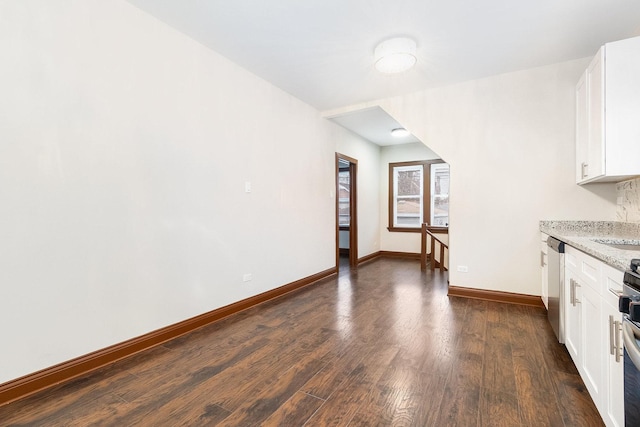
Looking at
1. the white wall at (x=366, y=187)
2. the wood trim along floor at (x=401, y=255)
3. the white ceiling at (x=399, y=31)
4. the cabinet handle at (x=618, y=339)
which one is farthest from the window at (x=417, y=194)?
the cabinet handle at (x=618, y=339)

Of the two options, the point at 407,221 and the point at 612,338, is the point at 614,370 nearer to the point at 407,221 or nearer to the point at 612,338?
the point at 612,338

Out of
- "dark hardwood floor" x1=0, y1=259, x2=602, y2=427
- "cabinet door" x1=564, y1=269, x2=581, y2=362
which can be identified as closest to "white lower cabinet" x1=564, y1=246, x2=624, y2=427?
"cabinet door" x1=564, y1=269, x2=581, y2=362

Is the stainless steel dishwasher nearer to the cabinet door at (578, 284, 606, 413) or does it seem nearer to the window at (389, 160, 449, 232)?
the cabinet door at (578, 284, 606, 413)

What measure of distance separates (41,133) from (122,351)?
62.7 inches

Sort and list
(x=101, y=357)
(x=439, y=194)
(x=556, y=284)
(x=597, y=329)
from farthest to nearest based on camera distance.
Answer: (x=439, y=194) < (x=556, y=284) < (x=101, y=357) < (x=597, y=329)

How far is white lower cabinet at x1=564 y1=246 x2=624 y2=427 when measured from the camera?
1.23 m

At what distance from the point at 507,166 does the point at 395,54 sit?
188 centimetres

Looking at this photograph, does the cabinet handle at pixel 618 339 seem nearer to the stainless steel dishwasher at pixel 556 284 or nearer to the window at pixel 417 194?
the stainless steel dishwasher at pixel 556 284

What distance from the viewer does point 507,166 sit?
3.35 meters

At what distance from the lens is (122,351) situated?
84.8 inches

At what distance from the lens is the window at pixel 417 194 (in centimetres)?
622

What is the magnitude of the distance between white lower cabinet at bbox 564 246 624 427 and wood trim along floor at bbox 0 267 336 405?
2.81 m

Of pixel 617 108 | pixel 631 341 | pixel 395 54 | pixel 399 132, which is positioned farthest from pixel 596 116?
pixel 399 132

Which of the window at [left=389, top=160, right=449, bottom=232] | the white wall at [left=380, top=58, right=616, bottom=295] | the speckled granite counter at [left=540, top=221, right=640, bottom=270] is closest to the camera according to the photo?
the speckled granite counter at [left=540, top=221, right=640, bottom=270]
